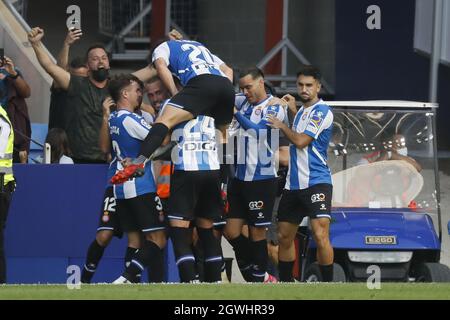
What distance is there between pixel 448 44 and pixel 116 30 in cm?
606

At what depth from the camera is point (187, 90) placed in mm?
10758

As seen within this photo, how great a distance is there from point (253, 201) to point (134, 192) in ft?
4.10

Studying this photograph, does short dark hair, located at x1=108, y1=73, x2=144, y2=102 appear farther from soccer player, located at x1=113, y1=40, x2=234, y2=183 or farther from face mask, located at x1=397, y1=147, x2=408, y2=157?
face mask, located at x1=397, y1=147, x2=408, y2=157

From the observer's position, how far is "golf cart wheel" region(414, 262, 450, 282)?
12.1m

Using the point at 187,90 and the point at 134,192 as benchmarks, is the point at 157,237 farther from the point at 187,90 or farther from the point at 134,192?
the point at 187,90

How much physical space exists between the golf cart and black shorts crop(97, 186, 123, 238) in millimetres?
1646

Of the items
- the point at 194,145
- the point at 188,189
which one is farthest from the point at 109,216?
the point at 194,145

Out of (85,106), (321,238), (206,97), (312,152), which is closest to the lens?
(206,97)

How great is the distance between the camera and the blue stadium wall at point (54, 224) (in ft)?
41.8

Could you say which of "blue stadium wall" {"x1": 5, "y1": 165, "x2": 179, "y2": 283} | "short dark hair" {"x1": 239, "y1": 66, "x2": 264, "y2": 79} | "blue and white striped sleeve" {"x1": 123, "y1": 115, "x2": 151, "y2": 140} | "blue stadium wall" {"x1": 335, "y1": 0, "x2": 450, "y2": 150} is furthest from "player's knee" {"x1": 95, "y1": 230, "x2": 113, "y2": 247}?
"blue stadium wall" {"x1": 335, "y1": 0, "x2": 450, "y2": 150}

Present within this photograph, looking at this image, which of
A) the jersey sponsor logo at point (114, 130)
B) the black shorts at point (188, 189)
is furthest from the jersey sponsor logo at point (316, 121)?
the jersey sponsor logo at point (114, 130)

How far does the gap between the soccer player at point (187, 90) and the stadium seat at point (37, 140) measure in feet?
12.4

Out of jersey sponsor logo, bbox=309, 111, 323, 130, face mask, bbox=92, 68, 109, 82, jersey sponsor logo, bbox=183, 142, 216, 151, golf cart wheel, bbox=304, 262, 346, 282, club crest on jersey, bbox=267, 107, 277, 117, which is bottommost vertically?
golf cart wheel, bbox=304, 262, 346, 282

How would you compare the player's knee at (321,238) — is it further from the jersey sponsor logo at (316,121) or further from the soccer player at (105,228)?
the soccer player at (105,228)
